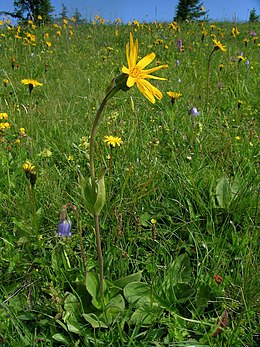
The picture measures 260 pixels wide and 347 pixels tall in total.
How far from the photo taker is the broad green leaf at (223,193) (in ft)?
4.31

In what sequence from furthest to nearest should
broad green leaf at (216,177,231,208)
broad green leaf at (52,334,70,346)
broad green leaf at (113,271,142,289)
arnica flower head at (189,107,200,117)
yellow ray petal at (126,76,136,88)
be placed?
arnica flower head at (189,107,200,117) < broad green leaf at (216,177,231,208) < broad green leaf at (113,271,142,289) < broad green leaf at (52,334,70,346) < yellow ray petal at (126,76,136,88)

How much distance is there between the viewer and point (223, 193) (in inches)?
52.2

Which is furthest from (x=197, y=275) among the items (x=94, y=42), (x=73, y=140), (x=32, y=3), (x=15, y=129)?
(x=32, y=3)

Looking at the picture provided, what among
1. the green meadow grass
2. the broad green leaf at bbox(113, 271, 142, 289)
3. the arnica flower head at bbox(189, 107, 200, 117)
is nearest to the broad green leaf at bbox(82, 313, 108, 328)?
the green meadow grass

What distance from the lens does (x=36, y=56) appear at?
3.86 metres

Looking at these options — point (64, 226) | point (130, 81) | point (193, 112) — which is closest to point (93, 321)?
point (64, 226)

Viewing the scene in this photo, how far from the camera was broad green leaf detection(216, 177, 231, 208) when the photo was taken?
1.31m

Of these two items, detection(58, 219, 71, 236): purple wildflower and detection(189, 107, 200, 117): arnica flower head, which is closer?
detection(58, 219, 71, 236): purple wildflower

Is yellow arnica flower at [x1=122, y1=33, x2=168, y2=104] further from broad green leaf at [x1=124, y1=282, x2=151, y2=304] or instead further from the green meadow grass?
broad green leaf at [x1=124, y1=282, x2=151, y2=304]

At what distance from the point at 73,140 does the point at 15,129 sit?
1.31ft

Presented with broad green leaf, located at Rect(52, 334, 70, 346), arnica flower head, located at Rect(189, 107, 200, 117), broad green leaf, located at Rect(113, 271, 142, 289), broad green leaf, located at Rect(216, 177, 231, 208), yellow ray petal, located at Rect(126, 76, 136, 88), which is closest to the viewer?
yellow ray petal, located at Rect(126, 76, 136, 88)

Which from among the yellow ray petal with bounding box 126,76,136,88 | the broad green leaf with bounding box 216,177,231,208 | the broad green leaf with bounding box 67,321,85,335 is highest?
the yellow ray petal with bounding box 126,76,136,88

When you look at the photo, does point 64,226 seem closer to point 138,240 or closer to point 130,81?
point 138,240

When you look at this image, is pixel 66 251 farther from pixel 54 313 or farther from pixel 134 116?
pixel 134 116
